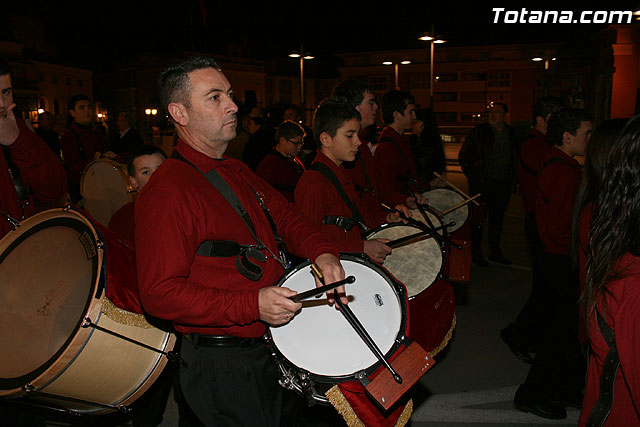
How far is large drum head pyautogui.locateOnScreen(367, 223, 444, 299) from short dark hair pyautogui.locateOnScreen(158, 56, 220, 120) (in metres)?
1.79

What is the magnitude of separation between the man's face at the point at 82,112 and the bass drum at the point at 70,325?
5.49 m

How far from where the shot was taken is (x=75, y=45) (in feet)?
145

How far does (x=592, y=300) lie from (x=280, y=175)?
15.4ft

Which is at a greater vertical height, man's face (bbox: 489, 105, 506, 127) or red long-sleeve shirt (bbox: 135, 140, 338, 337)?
man's face (bbox: 489, 105, 506, 127)

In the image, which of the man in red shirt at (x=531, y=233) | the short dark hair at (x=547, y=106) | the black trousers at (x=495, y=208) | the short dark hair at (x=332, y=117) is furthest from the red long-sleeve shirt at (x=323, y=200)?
the black trousers at (x=495, y=208)

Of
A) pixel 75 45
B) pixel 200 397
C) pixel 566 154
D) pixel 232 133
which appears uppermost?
pixel 75 45

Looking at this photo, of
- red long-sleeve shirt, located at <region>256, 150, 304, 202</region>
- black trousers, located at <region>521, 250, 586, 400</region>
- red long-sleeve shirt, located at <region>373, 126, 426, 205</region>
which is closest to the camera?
black trousers, located at <region>521, 250, 586, 400</region>

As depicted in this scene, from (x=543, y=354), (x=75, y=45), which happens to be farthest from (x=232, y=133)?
(x=75, y=45)

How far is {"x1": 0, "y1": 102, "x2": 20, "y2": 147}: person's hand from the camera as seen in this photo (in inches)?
104

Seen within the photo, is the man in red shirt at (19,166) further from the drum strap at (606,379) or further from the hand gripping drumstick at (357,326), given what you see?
the drum strap at (606,379)

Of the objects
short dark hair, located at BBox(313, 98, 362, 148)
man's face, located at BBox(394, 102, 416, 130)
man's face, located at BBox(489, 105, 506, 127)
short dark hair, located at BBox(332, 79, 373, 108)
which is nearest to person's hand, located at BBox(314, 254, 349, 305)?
short dark hair, located at BBox(313, 98, 362, 148)

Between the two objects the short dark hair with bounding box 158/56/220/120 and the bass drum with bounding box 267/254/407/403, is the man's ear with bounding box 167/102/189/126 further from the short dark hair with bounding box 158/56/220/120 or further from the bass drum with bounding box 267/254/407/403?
the bass drum with bounding box 267/254/407/403

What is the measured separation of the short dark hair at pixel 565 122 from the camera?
3.94 m

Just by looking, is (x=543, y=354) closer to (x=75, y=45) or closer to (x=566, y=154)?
(x=566, y=154)
